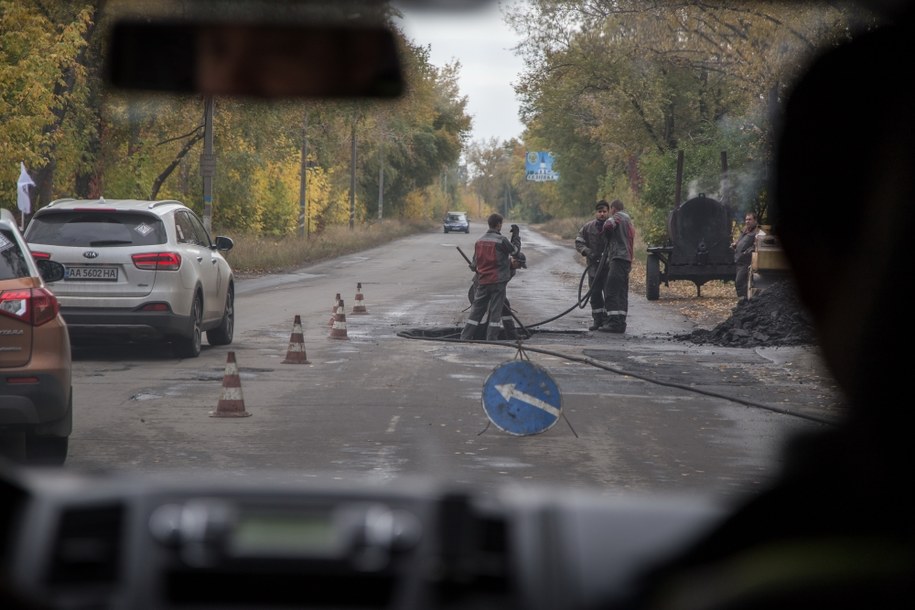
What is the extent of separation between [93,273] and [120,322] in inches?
24.2

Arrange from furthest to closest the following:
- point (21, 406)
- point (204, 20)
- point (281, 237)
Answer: point (281, 237) → point (21, 406) → point (204, 20)

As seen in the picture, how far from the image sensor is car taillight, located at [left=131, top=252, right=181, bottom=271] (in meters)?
14.7

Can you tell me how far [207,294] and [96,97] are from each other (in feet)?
53.0

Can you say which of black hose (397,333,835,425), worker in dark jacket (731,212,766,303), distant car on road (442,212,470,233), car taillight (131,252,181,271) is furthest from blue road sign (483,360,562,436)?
distant car on road (442,212,470,233)

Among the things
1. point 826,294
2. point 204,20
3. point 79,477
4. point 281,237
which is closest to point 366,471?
point 204,20

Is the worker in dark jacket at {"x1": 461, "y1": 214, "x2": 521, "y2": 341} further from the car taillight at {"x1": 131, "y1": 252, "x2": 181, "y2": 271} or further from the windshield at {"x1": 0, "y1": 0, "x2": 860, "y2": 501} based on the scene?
the car taillight at {"x1": 131, "y1": 252, "x2": 181, "y2": 271}

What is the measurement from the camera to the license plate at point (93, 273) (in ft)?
47.5

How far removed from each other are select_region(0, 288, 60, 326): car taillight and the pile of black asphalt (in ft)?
39.6

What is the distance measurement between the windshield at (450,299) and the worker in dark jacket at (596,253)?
Answer: 59 mm

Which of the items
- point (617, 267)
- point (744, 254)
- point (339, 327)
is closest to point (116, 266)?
point (339, 327)

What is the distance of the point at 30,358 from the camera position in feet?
26.4

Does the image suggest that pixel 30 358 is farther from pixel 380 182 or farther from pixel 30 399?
pixel 380 182

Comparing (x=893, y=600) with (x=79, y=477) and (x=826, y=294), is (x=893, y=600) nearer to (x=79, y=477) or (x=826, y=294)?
(x=79, y=477)

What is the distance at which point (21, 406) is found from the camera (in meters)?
7.92
